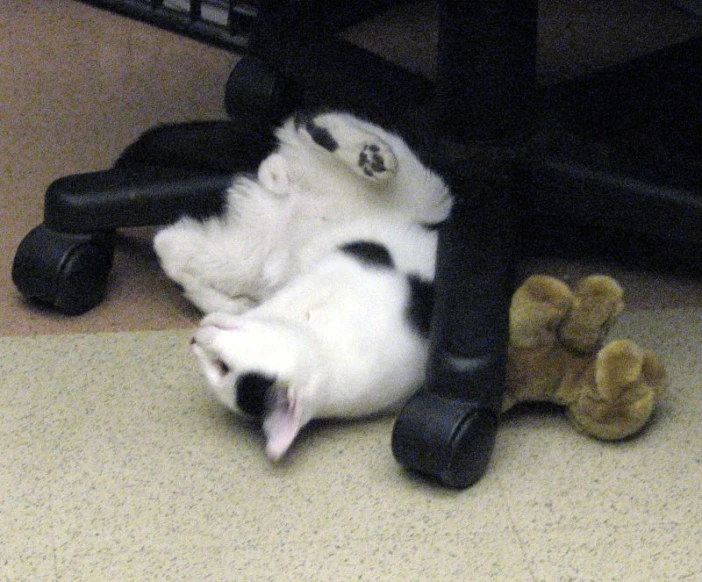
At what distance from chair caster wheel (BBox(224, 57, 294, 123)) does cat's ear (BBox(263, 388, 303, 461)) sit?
0.56 m

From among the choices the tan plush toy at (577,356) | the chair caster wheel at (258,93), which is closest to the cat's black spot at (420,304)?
the tan plush toy at (577,356)

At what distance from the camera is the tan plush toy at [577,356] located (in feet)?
3.65

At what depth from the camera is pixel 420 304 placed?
1192mm

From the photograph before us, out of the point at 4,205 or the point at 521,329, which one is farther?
the point at 4,205

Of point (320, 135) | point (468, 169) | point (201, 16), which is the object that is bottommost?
point (201, 16)

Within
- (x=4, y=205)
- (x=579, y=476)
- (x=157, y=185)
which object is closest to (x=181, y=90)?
(x=4, y=205)

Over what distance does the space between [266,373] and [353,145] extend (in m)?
0.34

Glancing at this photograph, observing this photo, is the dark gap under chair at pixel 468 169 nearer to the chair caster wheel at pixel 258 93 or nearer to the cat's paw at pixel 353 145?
the chair caster wheel at pixel 258 93

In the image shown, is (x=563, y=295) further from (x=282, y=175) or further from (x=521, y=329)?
(x=282, y=175)

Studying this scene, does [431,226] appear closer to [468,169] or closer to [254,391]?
[468,169]

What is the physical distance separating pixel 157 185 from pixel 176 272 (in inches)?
4.9

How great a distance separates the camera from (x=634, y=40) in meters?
2.29

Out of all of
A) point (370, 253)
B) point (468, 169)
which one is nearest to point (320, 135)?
point (370, 253)

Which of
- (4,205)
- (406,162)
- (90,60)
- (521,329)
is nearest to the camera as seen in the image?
(521,329)
